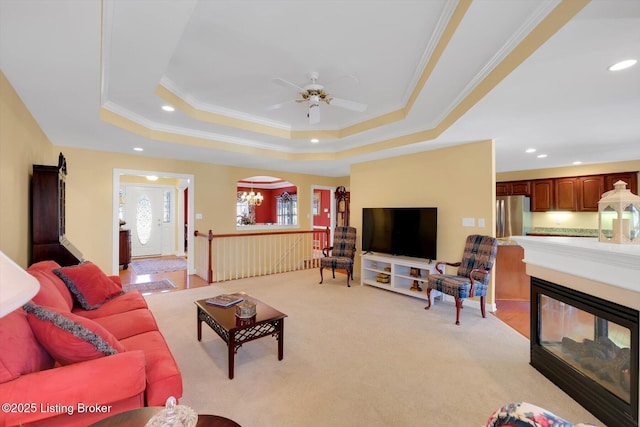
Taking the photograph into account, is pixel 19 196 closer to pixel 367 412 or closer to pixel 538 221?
pixel 367 412

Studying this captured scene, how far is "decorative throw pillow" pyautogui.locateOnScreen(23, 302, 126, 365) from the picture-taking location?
1.37m

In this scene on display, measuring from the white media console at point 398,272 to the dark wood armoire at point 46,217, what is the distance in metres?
4.29

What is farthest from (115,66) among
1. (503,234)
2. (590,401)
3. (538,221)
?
(538,221)

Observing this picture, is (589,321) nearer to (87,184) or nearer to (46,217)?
(46,217)

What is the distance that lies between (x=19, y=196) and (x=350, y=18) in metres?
3.42

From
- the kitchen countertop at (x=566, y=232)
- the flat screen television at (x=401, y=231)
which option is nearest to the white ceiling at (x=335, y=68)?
the flat screen television at (x=401, y=231)

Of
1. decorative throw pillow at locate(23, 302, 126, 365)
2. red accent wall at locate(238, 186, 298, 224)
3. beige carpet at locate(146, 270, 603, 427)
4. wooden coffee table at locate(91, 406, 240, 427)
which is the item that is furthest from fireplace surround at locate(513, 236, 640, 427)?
red accent wall at locate(238, 186, 298, 224)

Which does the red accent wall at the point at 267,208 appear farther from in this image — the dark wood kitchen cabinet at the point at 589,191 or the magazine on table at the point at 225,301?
the dark wood kitchen cabinet at the point at 589,191

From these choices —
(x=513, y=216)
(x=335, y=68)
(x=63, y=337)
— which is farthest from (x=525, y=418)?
(x=513, y=216)

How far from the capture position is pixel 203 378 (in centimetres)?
229

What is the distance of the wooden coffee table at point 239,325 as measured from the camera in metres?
2.29

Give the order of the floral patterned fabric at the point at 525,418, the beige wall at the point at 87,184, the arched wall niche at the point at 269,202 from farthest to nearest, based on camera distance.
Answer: the arched wall niche at the point at 269,202, the beige wall at the point at 87,184, the floral patterned fabric at the point at 525,418

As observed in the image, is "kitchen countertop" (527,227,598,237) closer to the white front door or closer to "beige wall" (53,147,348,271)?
"beige wall" (53,147,348,271)

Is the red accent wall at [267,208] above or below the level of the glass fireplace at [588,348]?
above
